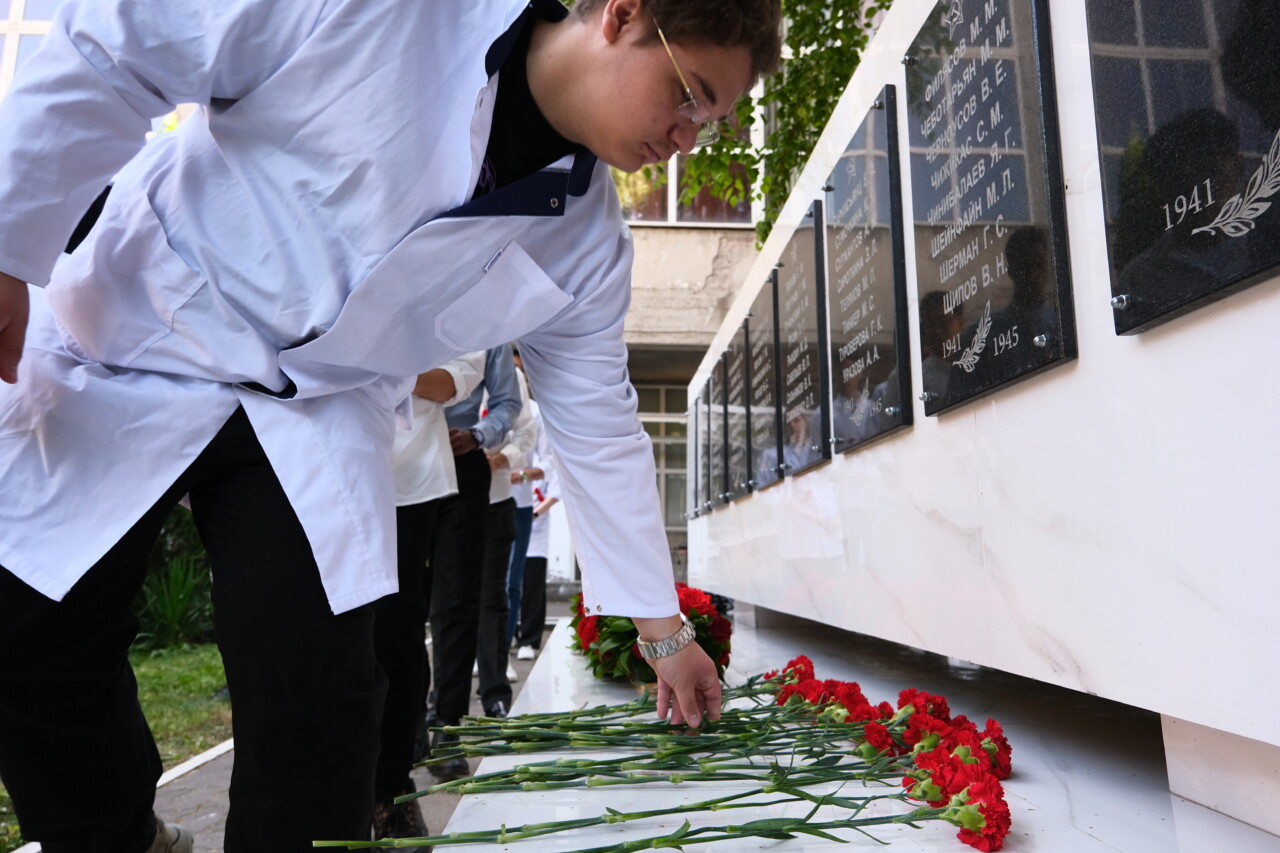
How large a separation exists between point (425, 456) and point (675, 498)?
1341 centimetres

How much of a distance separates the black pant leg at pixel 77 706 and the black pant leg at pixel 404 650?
98cm

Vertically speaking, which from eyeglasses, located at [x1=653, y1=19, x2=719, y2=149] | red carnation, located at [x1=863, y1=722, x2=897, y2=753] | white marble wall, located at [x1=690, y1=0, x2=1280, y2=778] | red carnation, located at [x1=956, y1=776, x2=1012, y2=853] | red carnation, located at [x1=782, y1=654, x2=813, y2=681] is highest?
eyeglasses, located at [x1=653, y1=19, x2=719, y2=149]

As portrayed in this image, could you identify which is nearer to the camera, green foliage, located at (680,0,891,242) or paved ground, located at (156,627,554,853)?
paved ground, located at (156,627,554,853)

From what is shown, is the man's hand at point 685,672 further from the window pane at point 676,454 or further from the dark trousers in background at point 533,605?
the window pane at point 676,454

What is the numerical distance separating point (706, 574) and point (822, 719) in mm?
5820

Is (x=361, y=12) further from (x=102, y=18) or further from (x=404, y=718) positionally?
(x=404, y=718)

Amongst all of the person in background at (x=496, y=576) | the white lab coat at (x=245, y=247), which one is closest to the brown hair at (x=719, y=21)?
the white lab coat at (x=245, y=247)

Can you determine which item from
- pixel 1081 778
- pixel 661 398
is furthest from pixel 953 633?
pixel 661 398

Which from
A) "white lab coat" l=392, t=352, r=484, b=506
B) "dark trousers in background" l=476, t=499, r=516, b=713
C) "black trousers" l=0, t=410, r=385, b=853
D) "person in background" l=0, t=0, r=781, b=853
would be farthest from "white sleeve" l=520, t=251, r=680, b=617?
"dark trousers in background" l=476, t=499, r=516, b=713

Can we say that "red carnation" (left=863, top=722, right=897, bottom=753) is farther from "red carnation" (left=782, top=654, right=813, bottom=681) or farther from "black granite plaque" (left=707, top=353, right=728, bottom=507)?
"black granite plaque" (left=707, top=353, right=728, bottom=507)

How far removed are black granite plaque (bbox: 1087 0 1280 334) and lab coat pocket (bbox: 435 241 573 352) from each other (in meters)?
0.91

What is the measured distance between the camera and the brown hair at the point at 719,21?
1.40 m

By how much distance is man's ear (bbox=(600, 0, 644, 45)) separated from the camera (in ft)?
4.71

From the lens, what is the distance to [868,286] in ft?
10.5
